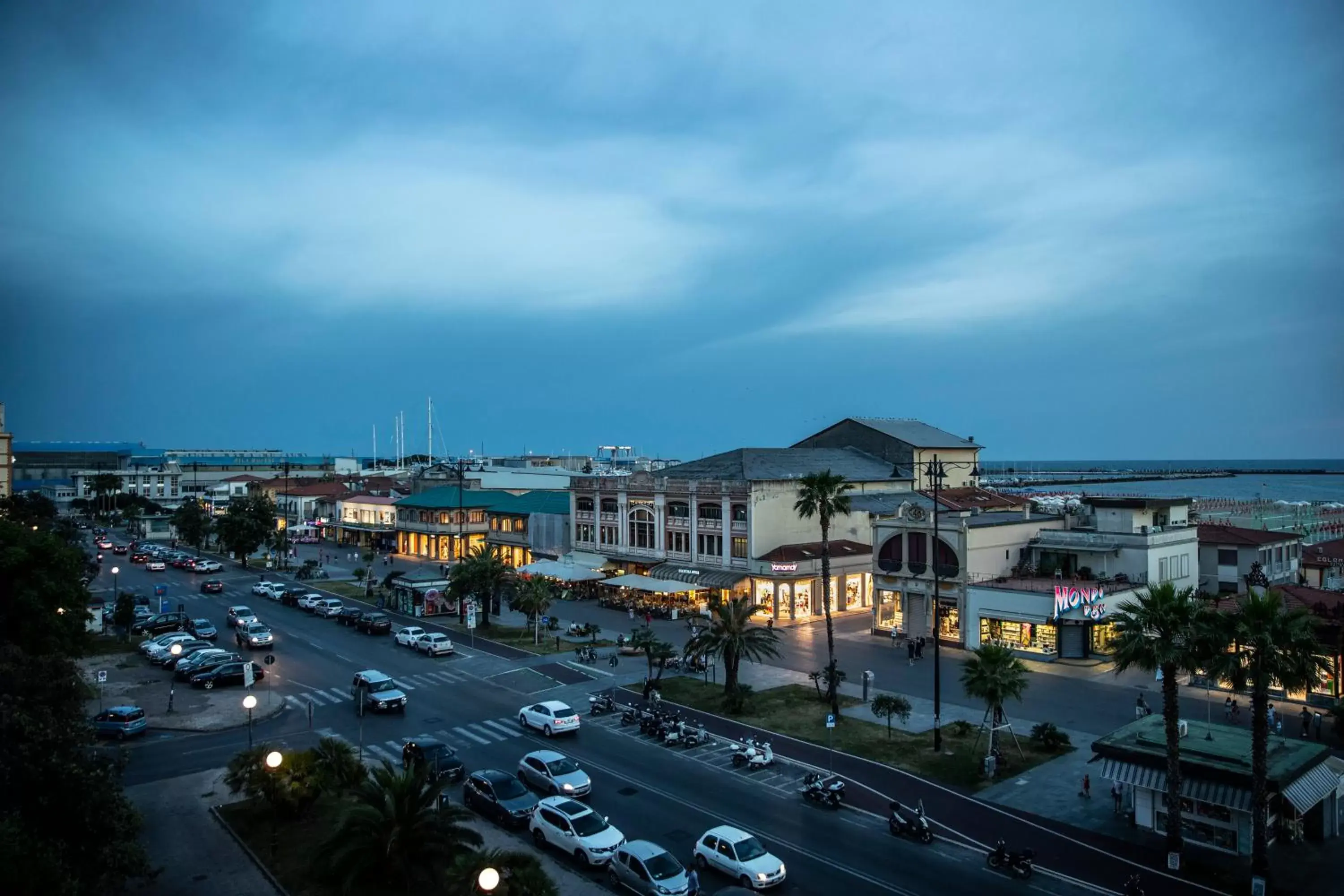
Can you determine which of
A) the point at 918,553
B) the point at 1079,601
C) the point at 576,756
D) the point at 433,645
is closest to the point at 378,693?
the point at 433,645

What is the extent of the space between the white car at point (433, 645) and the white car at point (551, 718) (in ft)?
51.8

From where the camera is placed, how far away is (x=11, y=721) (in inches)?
764

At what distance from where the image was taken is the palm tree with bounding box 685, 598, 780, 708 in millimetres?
39906

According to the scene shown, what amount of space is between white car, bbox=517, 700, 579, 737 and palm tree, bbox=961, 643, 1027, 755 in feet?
53.0

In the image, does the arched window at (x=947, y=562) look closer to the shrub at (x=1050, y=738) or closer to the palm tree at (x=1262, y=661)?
the shrub at (x=1050, y=738)

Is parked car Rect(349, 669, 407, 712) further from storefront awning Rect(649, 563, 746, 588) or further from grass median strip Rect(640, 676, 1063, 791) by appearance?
storefront awning Rect(649, 563, 746, 588)

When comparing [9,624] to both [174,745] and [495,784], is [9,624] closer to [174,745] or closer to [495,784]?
[174,745]

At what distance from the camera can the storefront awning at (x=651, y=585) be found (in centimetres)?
6544

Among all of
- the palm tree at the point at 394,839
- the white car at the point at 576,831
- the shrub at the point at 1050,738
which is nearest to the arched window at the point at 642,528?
the shrub at the point at 1050,738

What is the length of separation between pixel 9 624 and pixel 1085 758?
44299mm

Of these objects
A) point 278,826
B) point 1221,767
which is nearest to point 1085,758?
point 1221,767

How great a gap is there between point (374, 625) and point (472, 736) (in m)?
26.0

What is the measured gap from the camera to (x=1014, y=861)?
2338cm

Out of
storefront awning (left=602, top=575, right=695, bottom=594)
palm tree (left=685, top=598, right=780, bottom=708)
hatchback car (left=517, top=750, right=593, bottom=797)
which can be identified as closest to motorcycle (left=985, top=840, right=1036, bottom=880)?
hatchback car (left=517, top=750, right=593, bottom=797)
